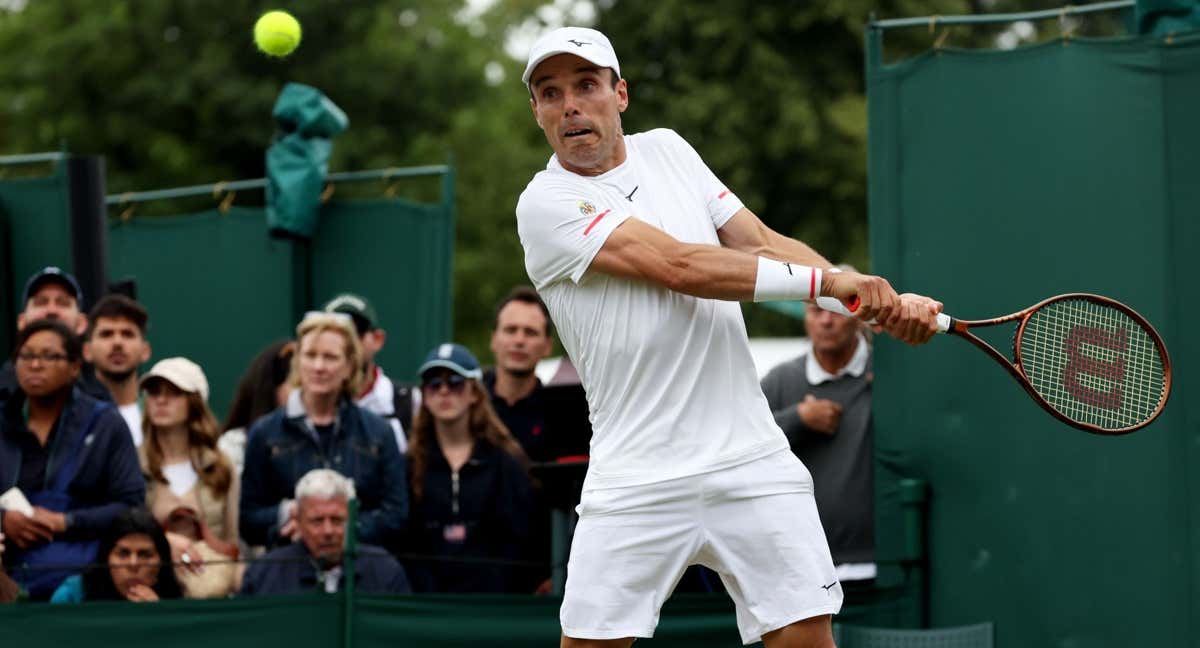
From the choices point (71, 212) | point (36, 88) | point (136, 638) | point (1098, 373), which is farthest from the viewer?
point (36, 88)

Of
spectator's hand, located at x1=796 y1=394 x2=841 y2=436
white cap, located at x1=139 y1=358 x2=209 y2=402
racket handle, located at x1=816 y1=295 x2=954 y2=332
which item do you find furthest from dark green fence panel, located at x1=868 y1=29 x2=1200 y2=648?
white cap, located at x1=139 y1=358 x2=209 y2=402

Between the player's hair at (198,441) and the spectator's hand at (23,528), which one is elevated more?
the player's hair at (198,441)

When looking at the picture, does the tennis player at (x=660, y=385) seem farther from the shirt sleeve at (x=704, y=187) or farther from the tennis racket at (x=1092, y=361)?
the tennis racket at (x=1092, y=361)

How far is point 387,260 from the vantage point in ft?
40.1

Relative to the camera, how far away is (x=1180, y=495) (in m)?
7.00

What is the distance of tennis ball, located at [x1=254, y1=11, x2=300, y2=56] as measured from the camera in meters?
9.69

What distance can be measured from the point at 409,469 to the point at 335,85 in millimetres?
22659

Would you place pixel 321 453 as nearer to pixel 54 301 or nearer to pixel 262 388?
pixel 262 388

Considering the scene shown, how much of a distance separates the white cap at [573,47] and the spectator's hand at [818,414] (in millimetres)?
2965

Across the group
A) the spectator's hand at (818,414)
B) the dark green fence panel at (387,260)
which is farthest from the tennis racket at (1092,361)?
the dark green fence panel at (387,260)

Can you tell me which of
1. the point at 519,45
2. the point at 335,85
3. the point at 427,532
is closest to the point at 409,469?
the point at 427,532

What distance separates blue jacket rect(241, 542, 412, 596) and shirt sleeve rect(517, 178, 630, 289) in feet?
8.48

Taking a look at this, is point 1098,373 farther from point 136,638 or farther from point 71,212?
point 71,212

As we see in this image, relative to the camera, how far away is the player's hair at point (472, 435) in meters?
8.01
